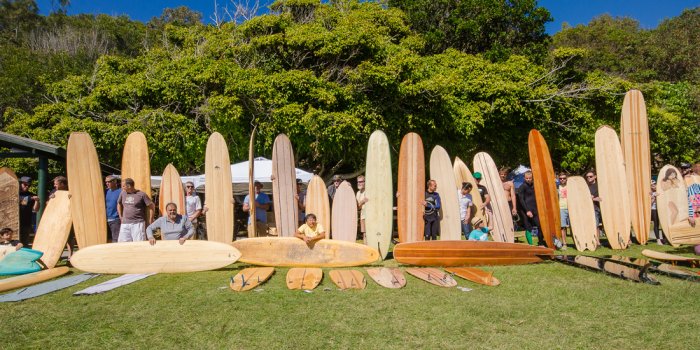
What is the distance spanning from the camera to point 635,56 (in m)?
24.6

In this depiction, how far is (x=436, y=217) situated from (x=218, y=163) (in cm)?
320

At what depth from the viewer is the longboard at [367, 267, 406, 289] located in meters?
4.55

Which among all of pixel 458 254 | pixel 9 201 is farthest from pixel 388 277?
pixel 9 201

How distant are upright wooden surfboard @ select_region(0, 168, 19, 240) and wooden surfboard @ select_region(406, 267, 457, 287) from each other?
204 inches

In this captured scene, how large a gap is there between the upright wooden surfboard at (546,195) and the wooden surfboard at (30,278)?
239 inches

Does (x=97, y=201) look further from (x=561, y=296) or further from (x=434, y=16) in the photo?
(x=434, y=16)

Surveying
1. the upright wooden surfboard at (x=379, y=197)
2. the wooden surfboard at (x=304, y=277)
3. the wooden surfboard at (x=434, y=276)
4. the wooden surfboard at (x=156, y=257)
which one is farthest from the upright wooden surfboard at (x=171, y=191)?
the wooden surfboard at (x=434, y=276)

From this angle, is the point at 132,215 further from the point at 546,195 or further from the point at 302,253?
the point at 546,195

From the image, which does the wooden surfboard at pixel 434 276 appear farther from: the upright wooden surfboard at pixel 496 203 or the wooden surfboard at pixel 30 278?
the wooden surfboard at pixel 30 278

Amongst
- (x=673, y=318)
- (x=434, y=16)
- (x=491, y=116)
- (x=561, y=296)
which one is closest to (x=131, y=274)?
(x=561, y=296)

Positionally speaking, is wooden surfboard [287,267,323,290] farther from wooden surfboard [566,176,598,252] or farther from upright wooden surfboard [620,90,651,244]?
upright wooden surfboard [620,90,651,244]

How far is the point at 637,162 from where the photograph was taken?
7.34m

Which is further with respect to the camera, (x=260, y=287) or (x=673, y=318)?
(x=260, y=287)

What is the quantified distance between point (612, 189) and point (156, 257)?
638 cm
